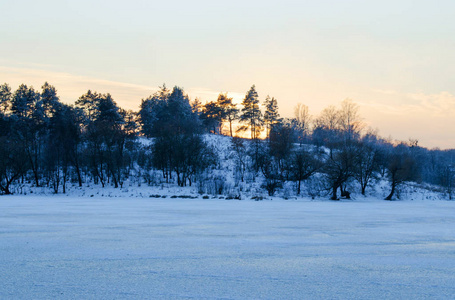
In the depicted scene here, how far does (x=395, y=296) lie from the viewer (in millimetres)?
4492

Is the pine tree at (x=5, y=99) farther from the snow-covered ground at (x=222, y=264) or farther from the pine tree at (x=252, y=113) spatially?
the snow-covered ground at (x=222, y=264)

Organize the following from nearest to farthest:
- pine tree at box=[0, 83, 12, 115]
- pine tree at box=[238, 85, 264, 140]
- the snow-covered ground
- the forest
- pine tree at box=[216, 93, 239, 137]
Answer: the snow-covered ground, the forest, pine tree at box=[0, 83, 12, 115], pine tree at box=[238, 85, 264, 140], pine tree at box=[216, 93, 239, 137]

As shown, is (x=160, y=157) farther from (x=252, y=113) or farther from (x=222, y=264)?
(x=222, y=264)

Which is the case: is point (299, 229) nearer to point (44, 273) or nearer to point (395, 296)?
point (395, 296)

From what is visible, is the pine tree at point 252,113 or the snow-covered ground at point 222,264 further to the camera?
the pine tree at point 252,113

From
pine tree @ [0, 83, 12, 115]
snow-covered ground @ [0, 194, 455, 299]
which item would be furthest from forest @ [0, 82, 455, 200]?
snow-covered ground @ [0, 194, 455, 299]

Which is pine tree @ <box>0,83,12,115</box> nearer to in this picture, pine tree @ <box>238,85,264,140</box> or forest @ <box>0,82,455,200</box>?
forest @ <box>0,82,455,200</box>

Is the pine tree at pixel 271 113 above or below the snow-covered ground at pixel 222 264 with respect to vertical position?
above

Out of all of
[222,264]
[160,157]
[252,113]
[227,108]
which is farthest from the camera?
[227,108]

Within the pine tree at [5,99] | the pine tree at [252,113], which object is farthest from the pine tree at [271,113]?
the pine tree at [5,99]

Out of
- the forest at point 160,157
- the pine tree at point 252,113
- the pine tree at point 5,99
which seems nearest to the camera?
the forest at point 160,157

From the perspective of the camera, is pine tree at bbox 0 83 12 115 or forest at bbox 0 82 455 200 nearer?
forest at bbox 0 82 455 200

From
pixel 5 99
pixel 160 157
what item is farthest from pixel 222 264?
pixel 5 99

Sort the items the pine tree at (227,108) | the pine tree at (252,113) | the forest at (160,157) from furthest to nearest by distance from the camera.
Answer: the pine tree at (227,108) → the pine tree at (252,113) → the forest at (160,157)
